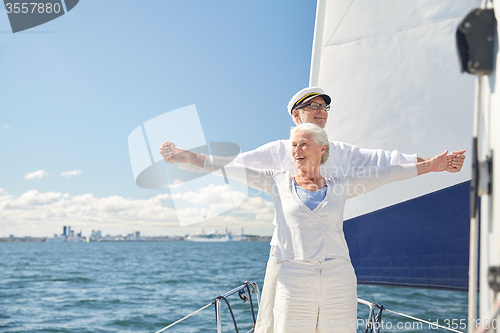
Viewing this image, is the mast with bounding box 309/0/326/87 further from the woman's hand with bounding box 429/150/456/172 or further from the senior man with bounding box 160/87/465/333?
the woman's hand with bounding box 429/150/456/172

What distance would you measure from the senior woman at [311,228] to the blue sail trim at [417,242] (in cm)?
80

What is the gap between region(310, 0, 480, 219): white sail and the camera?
222 cm

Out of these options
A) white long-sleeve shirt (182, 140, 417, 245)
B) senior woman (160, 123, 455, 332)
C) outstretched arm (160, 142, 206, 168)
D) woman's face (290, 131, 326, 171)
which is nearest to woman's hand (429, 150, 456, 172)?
senior woman (160, 123, 455, 332)

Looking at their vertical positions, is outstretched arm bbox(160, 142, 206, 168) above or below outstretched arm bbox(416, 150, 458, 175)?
below

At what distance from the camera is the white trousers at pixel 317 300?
1.30 metres

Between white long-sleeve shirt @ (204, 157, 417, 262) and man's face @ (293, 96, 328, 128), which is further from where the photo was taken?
man's face @ (293, 96, 328, 128)

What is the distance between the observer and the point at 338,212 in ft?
4.58

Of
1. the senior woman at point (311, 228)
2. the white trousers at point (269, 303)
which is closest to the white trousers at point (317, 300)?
the senior woman at point (311, 228)

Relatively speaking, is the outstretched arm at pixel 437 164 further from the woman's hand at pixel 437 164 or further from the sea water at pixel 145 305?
the sea water at pixel 145 305

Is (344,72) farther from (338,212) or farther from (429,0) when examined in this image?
A: (338,212)

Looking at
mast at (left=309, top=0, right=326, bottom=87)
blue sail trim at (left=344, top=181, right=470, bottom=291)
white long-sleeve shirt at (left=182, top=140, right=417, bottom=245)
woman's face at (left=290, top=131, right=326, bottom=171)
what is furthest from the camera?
mast at (left=309, top=0, right=326, bottom=87)

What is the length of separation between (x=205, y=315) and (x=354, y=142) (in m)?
7.84

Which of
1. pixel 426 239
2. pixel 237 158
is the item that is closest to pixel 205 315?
pixel 426 239

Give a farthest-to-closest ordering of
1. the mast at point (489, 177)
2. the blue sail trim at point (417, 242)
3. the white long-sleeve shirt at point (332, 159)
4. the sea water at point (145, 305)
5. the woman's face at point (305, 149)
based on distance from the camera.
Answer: the sea water at point (145, 305) → the blue sail trim at point (417, 242) → the white long-sleeve shirt at point (332, 159) → the woman's face at point (305, 149) → the mast at point (489, 177)
